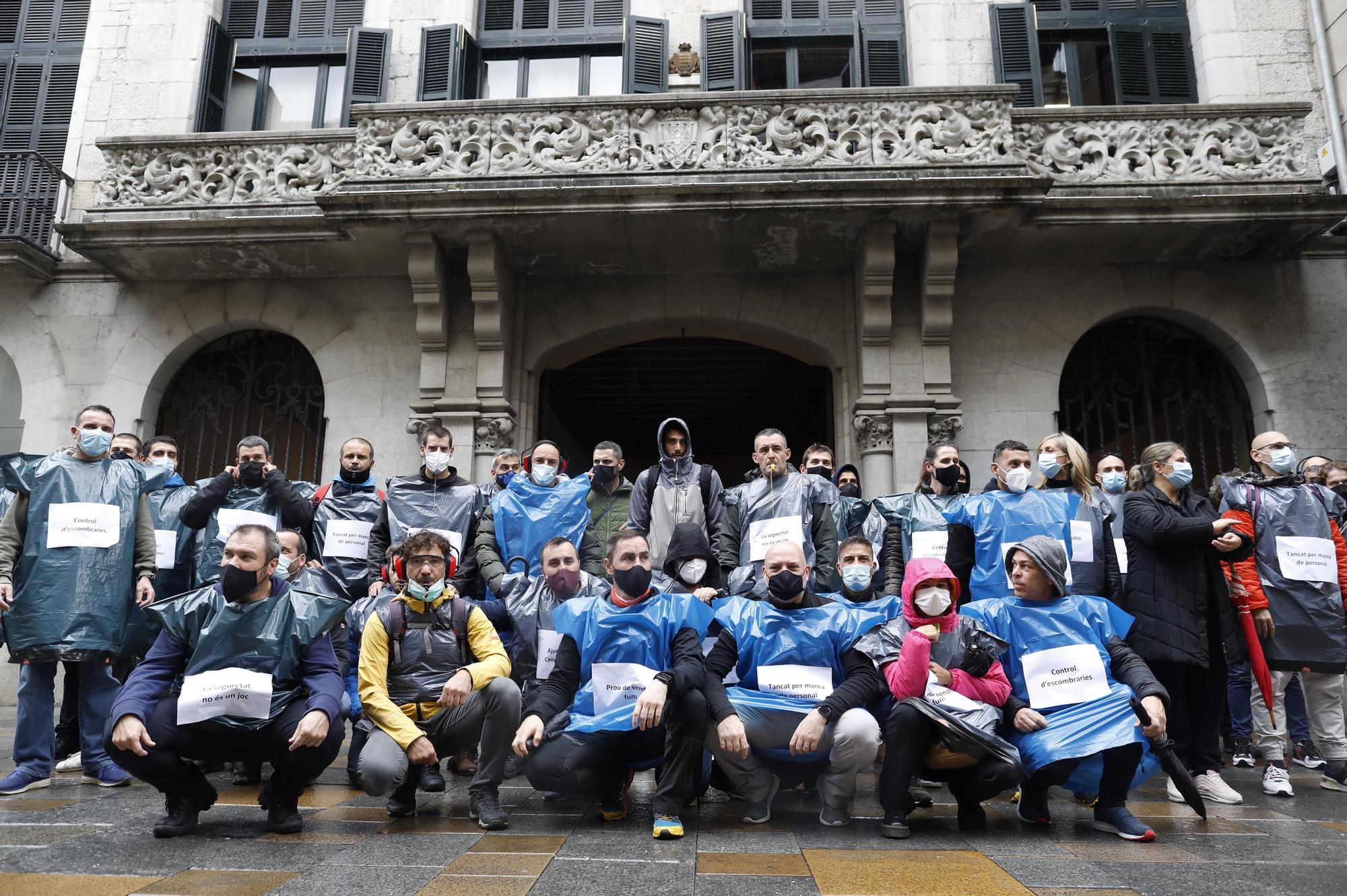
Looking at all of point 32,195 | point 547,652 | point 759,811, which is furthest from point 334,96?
point 759,811

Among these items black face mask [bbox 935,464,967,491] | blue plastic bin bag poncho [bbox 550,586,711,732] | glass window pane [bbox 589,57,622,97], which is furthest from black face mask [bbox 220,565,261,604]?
glass window pane [bbox 589,57,622,97]

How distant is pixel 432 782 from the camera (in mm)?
4742

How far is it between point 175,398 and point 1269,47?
13.9 meters

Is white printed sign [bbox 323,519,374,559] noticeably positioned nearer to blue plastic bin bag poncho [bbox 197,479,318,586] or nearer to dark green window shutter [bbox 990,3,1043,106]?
blue plastic bin bag poncho [bbox 197,479,318,586]

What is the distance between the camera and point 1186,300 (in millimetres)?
10492

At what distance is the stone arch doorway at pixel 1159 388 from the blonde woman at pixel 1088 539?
17.7 feet

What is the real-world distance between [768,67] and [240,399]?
25.6ft

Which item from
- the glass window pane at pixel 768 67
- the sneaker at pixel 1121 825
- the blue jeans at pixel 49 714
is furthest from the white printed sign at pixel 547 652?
the glass window pane at pixel 768 67

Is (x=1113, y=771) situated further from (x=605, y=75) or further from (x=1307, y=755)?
(x=605, y=75)

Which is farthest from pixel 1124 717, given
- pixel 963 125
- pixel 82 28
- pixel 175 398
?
pixel 82 28

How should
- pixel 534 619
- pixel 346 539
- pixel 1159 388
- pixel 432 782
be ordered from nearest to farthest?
pixel 432 782 → pixel 534 619 → pixel 346 539 → pixel 1159 388

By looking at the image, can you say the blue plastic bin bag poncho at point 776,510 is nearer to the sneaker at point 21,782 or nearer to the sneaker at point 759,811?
the sneaker at point 759,811

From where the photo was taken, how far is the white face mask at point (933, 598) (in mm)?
4219

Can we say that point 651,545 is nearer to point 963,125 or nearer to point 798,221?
point 798,221
